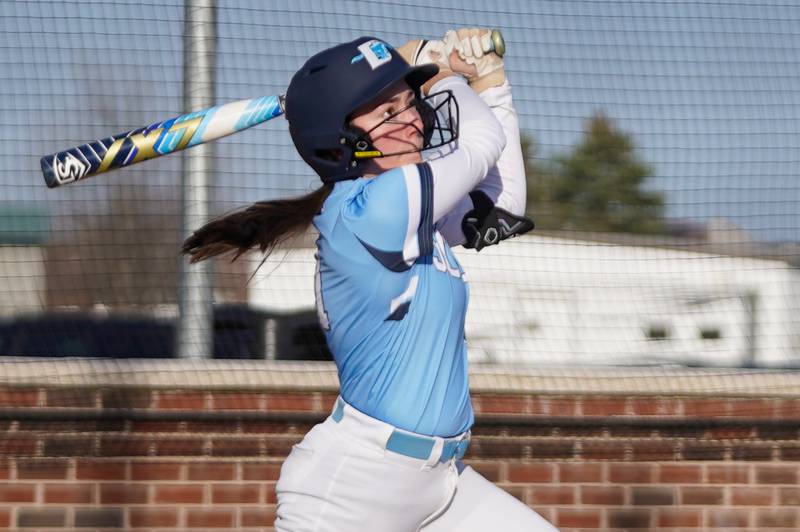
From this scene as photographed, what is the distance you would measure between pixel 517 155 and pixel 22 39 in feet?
6.98

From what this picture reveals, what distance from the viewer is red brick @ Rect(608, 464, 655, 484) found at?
4621 mm

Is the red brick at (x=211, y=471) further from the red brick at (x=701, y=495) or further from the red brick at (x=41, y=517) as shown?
the red brick at (x=701, y=495)

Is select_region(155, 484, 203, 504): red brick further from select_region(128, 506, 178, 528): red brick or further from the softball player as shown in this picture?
the softball player

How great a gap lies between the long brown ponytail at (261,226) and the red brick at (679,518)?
234 centimetres

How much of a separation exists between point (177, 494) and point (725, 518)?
2054 mm

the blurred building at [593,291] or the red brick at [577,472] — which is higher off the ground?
the blurred building at [593,291]

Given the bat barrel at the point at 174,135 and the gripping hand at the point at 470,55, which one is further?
the bat barrel at the point at 174,135

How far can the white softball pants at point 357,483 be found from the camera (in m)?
2.64

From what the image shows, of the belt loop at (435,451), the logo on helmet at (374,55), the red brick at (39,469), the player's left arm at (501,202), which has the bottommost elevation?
the red brick at (39,469)

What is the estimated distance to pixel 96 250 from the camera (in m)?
4.39

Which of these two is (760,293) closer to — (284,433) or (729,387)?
(729,387)

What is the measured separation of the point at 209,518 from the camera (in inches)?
174

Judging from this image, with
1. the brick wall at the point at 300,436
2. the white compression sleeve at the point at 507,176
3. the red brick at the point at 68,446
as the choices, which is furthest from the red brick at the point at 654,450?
the red brick at the point at 68,446

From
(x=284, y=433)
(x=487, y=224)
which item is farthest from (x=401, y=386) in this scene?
(x=284, y=433)
